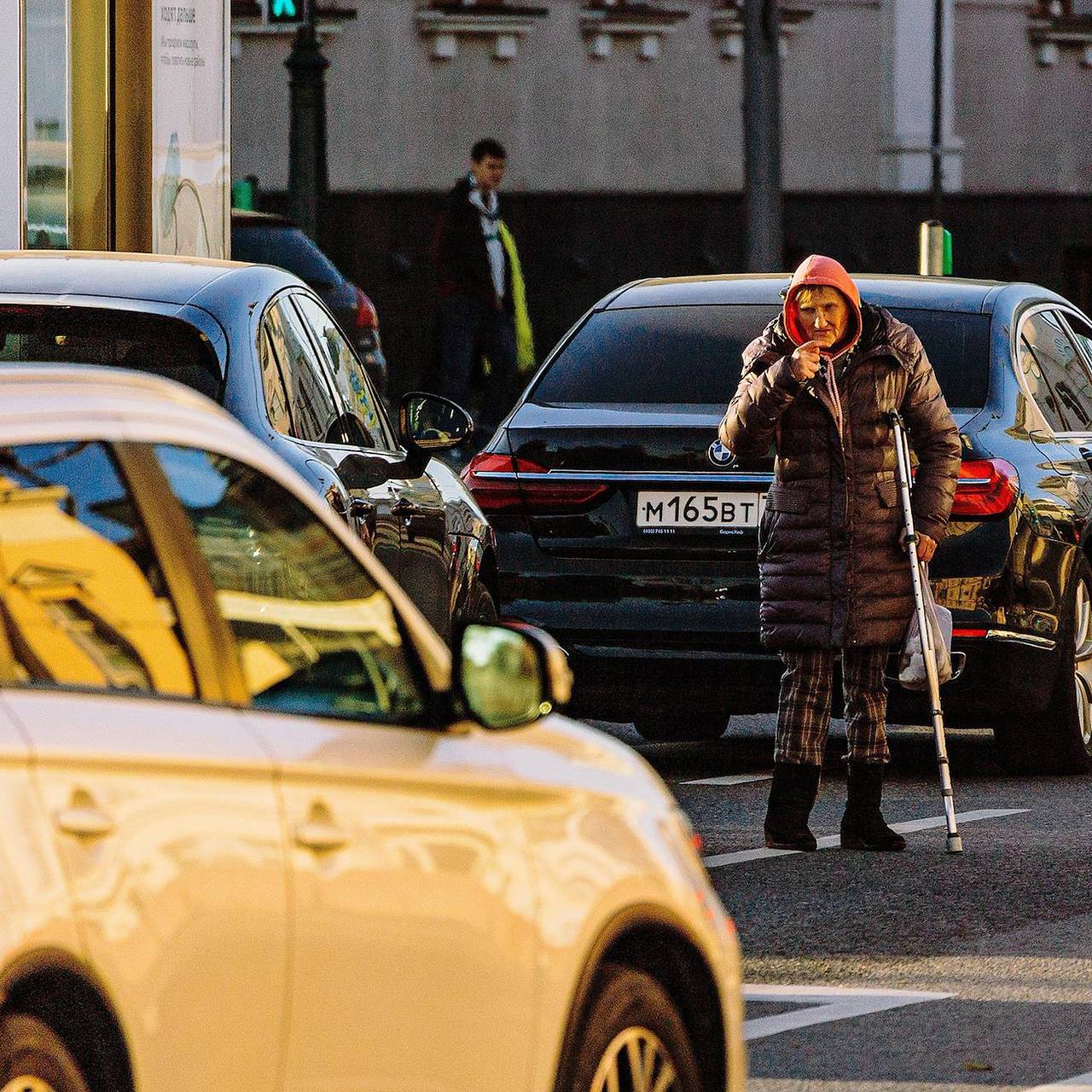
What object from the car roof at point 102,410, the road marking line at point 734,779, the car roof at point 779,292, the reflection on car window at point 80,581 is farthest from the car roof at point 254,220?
the reflection on car window at point 80,581

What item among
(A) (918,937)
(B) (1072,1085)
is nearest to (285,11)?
(A) (918,937)

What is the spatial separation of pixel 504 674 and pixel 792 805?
468cm

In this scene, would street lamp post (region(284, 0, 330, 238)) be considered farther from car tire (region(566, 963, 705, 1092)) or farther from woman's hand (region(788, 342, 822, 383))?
car tire (region(566, 963, 705, 1092))

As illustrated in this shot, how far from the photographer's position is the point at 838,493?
8.45 metres

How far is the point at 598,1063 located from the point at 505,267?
1739 cm

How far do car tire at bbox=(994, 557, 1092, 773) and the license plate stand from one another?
114 centimetres

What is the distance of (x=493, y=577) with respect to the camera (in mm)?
9547

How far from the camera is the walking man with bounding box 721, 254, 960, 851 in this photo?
8398mm

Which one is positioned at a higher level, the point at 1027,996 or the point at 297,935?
the point at 297,935

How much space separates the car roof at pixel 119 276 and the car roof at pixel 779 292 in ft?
9.16

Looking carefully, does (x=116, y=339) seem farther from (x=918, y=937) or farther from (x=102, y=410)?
(x=102, y=410)

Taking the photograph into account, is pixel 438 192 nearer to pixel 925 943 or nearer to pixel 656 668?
pixel 656 668

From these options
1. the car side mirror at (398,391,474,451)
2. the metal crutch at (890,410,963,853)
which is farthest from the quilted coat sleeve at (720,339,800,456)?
the car side mirror at (398,391,474,451)

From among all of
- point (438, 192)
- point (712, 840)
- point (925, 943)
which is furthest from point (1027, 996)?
point (438, 192)
